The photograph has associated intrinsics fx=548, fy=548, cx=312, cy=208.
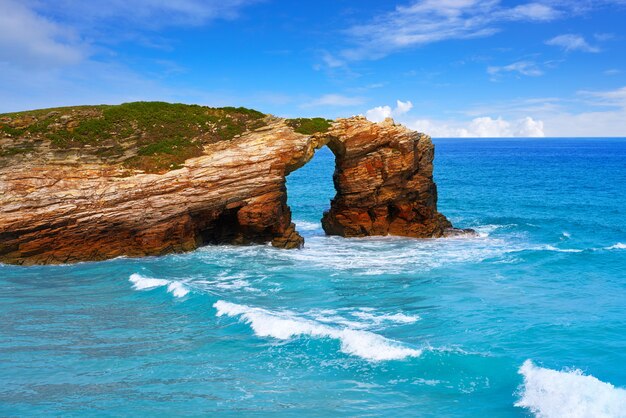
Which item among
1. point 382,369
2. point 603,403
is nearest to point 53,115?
point 382,369

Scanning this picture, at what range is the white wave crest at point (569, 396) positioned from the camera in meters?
13.3

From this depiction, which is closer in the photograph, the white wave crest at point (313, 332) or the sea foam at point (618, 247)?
the white wave crest at point (313, 332)

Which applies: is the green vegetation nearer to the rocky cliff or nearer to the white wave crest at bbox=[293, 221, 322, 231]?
the rocky cliff

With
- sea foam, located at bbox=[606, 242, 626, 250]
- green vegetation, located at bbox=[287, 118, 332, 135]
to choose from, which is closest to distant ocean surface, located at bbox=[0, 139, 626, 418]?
sea foam, located at bbox=[606, 242, 626, 250]

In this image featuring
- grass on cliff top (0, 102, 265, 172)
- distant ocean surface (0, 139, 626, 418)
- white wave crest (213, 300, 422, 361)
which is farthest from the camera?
grass on cliff top (0, 102, 265, 172)

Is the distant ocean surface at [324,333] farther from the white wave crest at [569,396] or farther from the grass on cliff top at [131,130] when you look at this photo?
the grass on cliff top at [131,130]

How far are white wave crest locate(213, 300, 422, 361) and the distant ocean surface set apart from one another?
6 centimetres

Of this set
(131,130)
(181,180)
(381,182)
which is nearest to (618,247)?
(381,182)

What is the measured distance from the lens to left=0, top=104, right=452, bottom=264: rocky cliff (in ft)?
Answer: 95.8

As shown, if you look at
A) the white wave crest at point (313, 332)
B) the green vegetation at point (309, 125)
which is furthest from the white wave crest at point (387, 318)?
the green vegetation at point (309, 125)

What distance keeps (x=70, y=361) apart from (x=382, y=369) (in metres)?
9.30

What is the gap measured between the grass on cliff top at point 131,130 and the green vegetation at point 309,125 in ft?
7.66

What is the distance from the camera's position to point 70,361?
16422 mm

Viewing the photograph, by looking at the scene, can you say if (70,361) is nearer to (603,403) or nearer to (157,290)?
(157,290)
